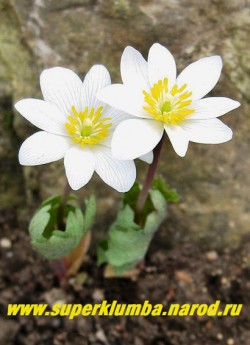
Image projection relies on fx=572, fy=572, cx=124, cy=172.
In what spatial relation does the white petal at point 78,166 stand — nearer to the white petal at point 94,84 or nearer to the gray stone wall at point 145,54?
the white petal at point 94,84

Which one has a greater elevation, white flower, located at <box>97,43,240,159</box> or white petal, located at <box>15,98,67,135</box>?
white flower, located at <box>97,43,240,159</box>

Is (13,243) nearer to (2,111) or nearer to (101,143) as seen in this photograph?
(2,111)

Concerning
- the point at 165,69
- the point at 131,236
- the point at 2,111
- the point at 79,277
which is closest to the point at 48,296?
the point at 79,277

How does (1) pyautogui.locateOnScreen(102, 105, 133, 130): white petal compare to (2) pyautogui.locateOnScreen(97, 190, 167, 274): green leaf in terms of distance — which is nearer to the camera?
(1) pyautogui.locateOnScreen(102, 105, 133, 130): white petal

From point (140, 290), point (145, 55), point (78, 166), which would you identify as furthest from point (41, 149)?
point (140, 290)

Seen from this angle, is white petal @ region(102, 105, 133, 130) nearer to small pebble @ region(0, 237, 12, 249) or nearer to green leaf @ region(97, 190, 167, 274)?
green leaf @ region(97, 190, 167, 274)

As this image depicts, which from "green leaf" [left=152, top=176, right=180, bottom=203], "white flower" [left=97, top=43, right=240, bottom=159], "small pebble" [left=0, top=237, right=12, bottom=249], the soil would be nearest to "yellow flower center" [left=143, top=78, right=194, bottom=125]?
"white flower" [left=97, top=43, right=240, bottom=159]
